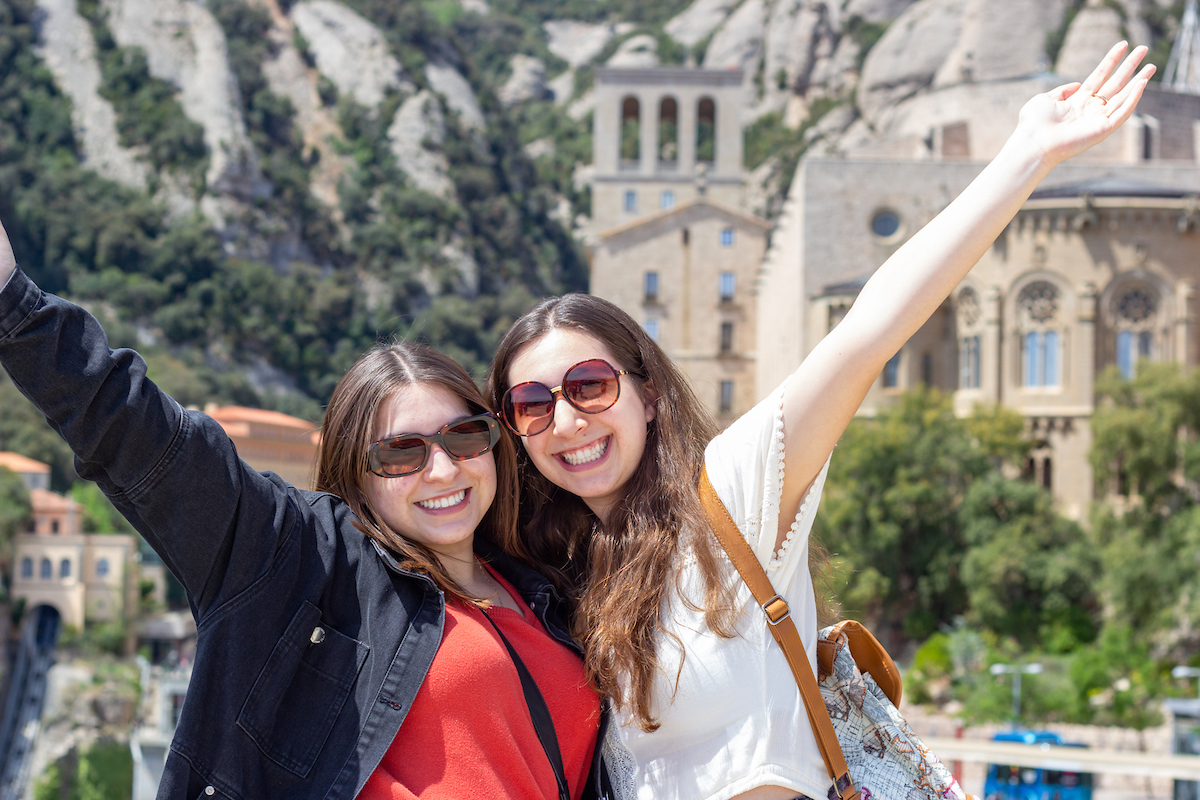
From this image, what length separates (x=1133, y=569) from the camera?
26734 millimetres

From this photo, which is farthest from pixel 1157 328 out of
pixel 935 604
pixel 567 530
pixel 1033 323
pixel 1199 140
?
pixel 567 530

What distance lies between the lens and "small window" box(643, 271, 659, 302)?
46250 mm

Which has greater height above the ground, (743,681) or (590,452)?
(590,452)

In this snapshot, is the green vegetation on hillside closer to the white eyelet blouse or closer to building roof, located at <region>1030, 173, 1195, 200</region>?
building roof, located at <region>1030, 173, 1195, 200</region>

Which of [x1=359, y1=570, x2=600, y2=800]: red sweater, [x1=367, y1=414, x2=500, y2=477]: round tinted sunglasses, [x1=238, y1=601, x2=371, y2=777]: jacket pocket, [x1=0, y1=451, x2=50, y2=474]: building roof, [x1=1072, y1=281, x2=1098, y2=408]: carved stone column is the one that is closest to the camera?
[x1=238, y1=601, x2=371, y2=777]: jacket pocket

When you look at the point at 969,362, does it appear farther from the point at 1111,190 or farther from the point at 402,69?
the point at 402,69

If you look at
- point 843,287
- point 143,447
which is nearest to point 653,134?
point 843,287

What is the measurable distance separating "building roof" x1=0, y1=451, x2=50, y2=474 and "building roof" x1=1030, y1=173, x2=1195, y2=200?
43470 millimetres

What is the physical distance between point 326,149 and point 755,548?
3287 inches

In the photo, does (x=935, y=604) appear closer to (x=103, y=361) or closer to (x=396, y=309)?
(x=103, y=361)

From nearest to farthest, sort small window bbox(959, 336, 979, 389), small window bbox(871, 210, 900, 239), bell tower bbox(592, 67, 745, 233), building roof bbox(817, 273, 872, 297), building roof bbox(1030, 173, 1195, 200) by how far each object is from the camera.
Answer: building roof bbox(1030, 173, 1195, 200) → small window bbox(959, 336, 979, 389) → building roof bbox(817, 273, 872, 297) → small window bbox(871, 210, 900, 239) → bell tower bbox(592, 67, 745, 233)

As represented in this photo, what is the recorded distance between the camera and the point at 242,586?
96.1 inches

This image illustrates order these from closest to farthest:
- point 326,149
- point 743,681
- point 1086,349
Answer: point 743,681, point 1086,349, point 326,149

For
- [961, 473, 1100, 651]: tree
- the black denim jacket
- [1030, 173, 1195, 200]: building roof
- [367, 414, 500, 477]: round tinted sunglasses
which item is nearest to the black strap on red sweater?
the black denim jacket
